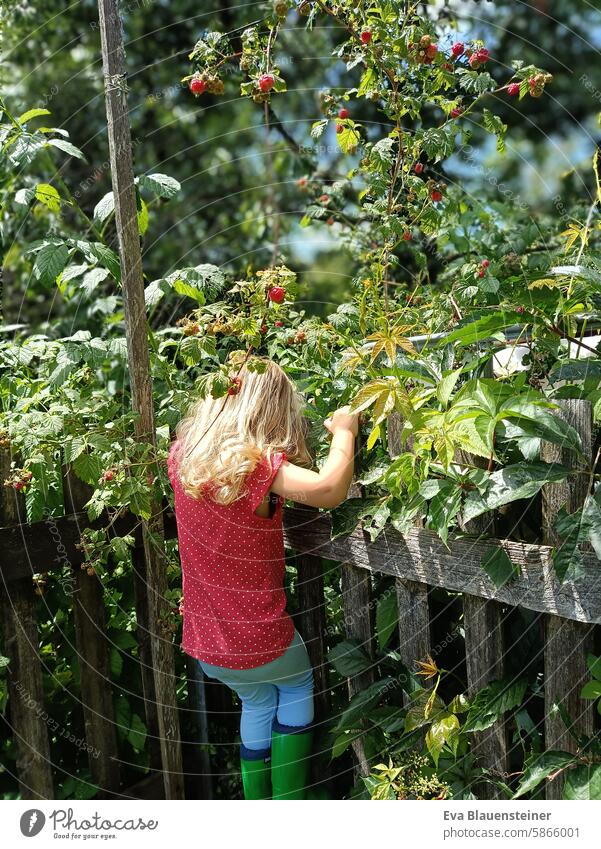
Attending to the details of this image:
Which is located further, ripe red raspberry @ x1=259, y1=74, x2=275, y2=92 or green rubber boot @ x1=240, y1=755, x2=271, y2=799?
green rubber boot @ x1=240, y1=755, x2=271, y2=799

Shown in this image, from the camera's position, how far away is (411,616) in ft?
5.70

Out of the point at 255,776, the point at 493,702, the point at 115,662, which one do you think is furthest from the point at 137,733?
the point at 493,702

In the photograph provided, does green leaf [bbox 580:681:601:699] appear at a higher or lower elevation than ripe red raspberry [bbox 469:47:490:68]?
lower

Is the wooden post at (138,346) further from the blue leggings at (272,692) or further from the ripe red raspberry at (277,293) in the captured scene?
the ripe red raspberry at (277,293)

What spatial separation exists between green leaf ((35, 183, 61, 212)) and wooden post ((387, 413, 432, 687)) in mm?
923

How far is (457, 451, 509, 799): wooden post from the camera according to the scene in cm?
157

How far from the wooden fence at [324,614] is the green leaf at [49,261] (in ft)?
1.46

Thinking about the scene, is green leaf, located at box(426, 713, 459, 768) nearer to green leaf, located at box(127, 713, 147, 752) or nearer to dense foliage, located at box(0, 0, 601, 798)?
dense foliage, located at box(0, 0, 601, 798)

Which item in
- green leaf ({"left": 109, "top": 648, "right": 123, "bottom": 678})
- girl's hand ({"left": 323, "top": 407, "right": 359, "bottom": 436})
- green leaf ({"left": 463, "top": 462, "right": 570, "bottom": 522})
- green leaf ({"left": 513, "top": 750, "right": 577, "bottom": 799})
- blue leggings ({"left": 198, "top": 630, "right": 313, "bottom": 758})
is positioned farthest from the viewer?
green leaf ({"left": 109, "top": 648, "right": 123, "bottom": 678})

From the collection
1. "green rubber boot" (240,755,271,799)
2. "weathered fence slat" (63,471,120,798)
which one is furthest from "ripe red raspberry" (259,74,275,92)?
A: "green rubber boot" (240,755,271,799)

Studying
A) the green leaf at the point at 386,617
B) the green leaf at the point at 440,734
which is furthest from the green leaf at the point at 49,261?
the green leaf at the point at 440,734

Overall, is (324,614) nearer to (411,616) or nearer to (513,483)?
(411,616)
